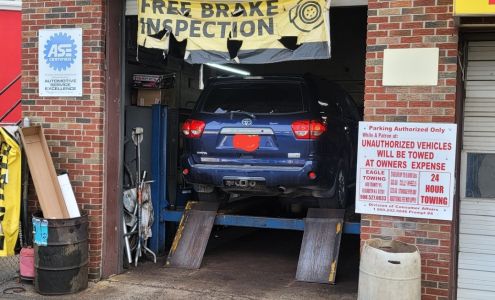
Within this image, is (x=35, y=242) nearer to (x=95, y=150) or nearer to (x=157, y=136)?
(x=95, y=150)

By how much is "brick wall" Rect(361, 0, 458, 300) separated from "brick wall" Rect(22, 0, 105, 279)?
3075 millimetres

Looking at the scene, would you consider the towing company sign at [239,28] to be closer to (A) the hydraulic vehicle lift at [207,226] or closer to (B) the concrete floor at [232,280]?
(A) the hydraulic vehicle lift at [207,226]

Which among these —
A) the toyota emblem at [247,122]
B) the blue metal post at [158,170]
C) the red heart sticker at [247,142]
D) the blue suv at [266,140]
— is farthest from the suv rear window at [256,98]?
the blue metal post at [158,170]

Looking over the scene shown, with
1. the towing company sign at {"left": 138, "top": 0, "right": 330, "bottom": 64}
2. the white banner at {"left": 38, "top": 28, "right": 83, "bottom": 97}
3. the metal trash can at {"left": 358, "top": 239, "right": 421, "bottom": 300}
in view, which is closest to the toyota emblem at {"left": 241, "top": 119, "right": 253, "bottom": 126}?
the towing company sign at {"left": 138, "top": 0, "right": 330, "bottom": 64}

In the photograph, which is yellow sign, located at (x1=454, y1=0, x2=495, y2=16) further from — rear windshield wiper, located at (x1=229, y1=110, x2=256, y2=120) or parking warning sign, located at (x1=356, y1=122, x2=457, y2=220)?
rear windshield wiper, located at (x1=229, y1=110, x2=256, y2=120)

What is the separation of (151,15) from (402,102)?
3.05m

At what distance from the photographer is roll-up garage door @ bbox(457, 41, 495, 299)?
17.9 feet

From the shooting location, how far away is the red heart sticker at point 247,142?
690cm

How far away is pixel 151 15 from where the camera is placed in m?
6.47

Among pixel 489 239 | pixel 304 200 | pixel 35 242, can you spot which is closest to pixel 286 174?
pixel 304 200

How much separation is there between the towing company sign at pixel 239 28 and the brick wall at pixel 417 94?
693 mm

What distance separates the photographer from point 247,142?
6.93m

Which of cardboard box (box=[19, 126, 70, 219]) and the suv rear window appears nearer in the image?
cardboard box (box=[19, 126, 70, 219])

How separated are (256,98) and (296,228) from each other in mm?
1767
